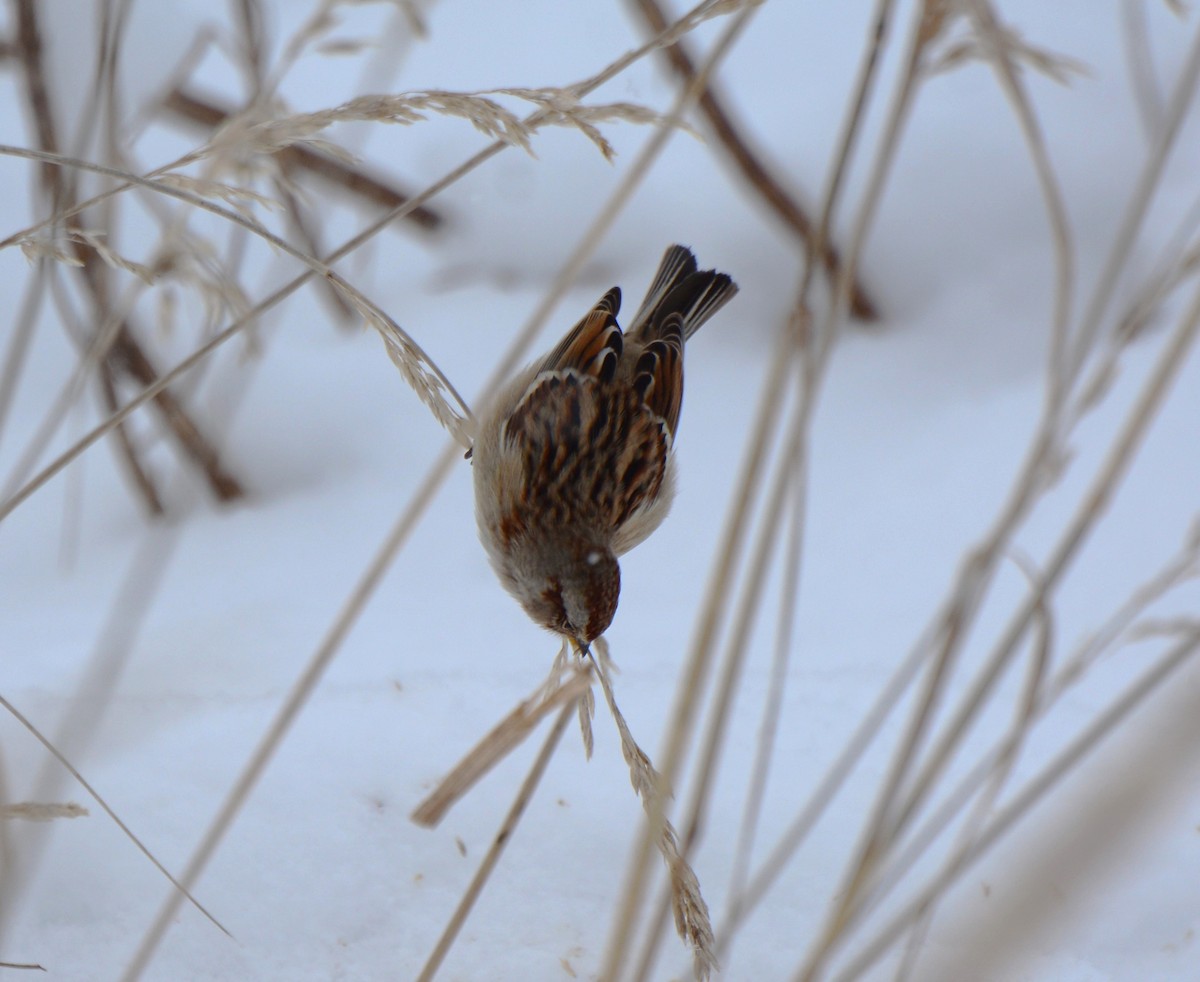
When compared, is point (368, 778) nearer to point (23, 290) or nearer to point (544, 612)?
point (544, 612)

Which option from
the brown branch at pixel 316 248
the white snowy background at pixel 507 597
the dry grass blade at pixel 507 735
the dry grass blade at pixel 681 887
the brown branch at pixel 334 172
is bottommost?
the dry grass blade at pixel 681 887

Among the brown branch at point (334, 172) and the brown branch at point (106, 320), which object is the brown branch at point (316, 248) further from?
the brown branch at point (106, 320)

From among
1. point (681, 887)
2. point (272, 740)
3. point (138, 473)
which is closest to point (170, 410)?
point (138, 473)

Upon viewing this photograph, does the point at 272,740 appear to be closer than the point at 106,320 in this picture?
Yes

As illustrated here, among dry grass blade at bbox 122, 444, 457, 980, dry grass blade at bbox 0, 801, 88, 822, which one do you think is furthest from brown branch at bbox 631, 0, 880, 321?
dry grass blade at bbox 0, 801, 88, 822

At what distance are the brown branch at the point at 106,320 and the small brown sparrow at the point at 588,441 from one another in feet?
2.28

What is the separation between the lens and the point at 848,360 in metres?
3.38

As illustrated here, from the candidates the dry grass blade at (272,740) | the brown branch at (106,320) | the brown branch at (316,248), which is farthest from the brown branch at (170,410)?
the dry grass blade at (272,740)

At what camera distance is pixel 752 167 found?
3.22m

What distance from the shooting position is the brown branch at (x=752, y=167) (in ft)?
9.89

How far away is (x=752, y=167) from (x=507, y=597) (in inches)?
53.8

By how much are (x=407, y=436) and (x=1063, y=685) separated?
2262 millimetres

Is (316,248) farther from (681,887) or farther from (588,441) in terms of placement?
(681,887)

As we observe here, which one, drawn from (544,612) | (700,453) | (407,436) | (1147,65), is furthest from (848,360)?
(544,612)
